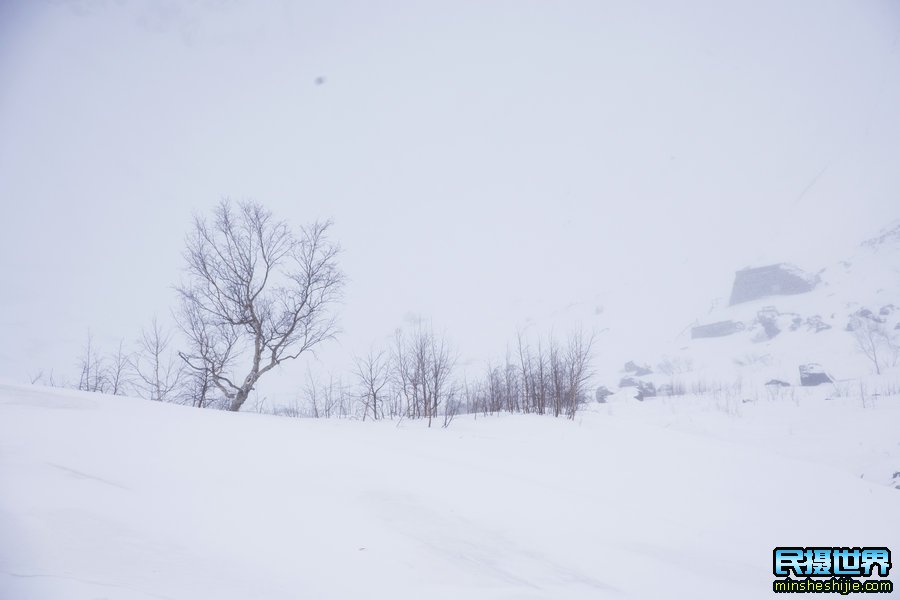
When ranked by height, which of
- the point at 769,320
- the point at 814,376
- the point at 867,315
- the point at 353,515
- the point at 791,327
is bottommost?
the point at 814,376

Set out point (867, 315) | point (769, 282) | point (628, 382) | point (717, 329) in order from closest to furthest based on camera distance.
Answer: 1. point (867, 315)
2. point (628, 382)
3. point (717, 329)
4. point (769, 282)

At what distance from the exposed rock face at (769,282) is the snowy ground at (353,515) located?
74116mm

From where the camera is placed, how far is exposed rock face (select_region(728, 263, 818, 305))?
60438mm

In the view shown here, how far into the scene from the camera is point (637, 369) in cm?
5338

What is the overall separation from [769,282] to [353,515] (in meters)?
84.9

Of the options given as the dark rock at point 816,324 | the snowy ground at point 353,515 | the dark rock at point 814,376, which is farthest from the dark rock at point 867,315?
the snowy ground at point 353,515

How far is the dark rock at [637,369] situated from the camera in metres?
52.3

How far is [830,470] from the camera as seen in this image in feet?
24.2

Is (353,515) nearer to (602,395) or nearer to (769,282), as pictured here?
(602,395)

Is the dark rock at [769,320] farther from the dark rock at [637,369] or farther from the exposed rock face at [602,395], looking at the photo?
the exposed rock face at [602,395]

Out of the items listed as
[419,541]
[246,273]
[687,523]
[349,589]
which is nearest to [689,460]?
[687,523]

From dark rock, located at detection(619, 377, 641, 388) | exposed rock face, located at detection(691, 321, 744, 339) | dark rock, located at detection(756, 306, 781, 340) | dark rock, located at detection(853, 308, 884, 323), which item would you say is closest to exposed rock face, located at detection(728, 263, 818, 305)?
dark rock, located at detection(756, 306, 781, 340)

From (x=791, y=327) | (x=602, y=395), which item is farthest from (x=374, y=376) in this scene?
(x=791, y=327)

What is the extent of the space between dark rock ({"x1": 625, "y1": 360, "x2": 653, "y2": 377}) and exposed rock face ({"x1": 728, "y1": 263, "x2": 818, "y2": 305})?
98.3ft
